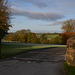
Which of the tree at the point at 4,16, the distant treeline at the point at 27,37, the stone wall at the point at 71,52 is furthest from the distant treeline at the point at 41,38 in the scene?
the stone wall at the point at 71,52

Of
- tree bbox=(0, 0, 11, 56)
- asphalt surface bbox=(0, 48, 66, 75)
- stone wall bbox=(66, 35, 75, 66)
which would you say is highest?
tree bbox=(0, 0, 11, 56)

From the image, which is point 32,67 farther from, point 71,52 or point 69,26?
point 69,26

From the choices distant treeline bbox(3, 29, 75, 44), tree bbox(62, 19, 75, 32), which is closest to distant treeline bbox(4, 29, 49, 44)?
distant treeline bbox(3, 29, 75, 44)

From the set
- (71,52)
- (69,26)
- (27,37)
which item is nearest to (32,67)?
(71,52)

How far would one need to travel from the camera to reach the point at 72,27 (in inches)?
1800

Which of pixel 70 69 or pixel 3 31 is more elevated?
pixel 3 31

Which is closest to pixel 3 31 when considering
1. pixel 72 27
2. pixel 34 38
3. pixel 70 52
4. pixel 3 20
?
pixel 3 20

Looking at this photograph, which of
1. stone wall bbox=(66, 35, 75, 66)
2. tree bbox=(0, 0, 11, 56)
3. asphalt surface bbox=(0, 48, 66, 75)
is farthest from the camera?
tree bbox=(0, 0, 11, 56)

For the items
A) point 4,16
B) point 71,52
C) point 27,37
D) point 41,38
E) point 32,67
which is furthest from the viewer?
point 27,37

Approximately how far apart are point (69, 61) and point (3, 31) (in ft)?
22.9

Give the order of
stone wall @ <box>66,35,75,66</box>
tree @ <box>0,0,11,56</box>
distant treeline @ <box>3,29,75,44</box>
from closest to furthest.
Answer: stone wall @ <box>66,35,75,66</box> < tree @ <box>0,0,11,56</box> < distant treeline @ <box>3,29,75,44</box>

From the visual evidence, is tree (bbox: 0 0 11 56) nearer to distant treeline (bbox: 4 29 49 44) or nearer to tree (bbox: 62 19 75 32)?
distant treeline (bbox: 4 29 49 44)

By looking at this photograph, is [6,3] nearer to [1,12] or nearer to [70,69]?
[1,12]

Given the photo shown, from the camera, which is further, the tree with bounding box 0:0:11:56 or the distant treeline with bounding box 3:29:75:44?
the distant treeline with bounding box 3:29:75:44
